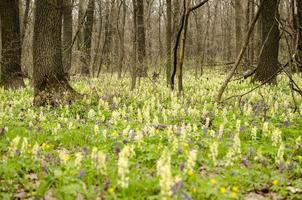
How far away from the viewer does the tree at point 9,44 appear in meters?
15.4

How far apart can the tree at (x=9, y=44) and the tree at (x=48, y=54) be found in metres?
4.69

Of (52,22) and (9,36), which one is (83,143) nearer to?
(52,22)

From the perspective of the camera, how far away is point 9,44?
15727 mm

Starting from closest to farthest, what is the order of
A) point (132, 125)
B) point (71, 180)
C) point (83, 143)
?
point (71, 180), point (83, 143), point (132, 125)

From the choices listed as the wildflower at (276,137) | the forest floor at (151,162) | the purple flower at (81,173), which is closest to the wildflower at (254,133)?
the forest floor at (151,162)

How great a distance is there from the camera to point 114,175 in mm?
4586

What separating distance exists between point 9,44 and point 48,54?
5.53m

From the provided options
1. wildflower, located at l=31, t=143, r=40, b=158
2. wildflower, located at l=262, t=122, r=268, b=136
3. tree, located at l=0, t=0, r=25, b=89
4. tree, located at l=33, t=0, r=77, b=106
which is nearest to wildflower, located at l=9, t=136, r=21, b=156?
wildflower, located at l=31, t=143, r=40, b=158

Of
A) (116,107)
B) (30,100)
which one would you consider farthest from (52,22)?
(116,107)

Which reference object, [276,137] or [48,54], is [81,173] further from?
[48,54]

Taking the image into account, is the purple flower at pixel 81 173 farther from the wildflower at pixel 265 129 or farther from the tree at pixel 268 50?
the tree at pixel 268 50

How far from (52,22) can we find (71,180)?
7.56 m

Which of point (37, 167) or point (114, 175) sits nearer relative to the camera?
point (114, 175)

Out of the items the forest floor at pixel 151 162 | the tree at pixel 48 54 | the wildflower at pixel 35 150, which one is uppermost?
the tree at pixel 48 54
